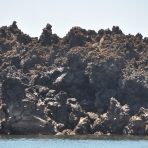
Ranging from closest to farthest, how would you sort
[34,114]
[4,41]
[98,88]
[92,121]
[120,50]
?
1. [34,114]
2. [92,121]
3. [98,88]
4. [120,50]
5. [4,41]

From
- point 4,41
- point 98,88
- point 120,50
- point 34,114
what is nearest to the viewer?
point 34,114

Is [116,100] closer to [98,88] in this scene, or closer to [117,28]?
[98,88]

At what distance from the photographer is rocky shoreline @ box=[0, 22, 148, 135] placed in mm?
137000

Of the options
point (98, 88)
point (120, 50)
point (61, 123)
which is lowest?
point (61, 123)

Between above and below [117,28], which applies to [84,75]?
below

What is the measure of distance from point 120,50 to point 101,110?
24.3 meters

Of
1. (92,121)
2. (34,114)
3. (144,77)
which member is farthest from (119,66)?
(34,114)

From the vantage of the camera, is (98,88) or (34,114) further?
(98,88)

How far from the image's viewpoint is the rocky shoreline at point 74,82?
13700 cm

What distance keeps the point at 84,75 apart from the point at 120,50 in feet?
49.3

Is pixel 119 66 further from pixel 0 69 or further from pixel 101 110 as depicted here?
pixel 0 69

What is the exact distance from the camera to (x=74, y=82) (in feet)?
511

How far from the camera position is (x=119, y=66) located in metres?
158

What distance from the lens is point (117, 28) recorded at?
180875 mm
